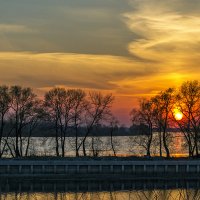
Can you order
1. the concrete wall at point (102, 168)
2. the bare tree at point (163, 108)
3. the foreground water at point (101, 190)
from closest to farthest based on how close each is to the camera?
the foreground water at point (101, 190)
the concrete wall at point (102, 168)
the bare tree at point (163, 108)

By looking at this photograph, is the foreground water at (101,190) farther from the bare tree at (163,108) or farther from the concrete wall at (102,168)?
the bare tree at (163,108)

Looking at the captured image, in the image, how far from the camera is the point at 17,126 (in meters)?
77.1

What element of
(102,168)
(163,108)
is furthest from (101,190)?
(163,108)

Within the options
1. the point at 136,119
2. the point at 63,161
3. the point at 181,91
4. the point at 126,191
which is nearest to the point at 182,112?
the point at 181,91

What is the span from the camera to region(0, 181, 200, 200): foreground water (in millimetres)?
49500

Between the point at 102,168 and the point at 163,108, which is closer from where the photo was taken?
the point at 102,168

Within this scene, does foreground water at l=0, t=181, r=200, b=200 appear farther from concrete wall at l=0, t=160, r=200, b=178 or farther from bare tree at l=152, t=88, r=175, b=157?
bare tree at l=152, t=88, r=175, b=157

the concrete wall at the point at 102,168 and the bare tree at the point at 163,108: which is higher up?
the bare tree at the point at 163,108

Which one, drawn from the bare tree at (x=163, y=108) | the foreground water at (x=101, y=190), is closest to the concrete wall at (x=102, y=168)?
the foreground water at (x=101, y=190)

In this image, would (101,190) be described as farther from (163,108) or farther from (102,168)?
(163,108)

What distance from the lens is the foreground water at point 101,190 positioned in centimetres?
4950

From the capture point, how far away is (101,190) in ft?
178

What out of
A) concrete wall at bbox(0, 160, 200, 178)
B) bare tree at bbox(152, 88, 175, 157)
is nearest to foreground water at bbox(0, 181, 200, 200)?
concrete wall at bbox(0, 160, 200, 178)

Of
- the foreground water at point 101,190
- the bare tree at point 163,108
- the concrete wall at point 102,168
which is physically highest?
the bare tree at point 163,108
